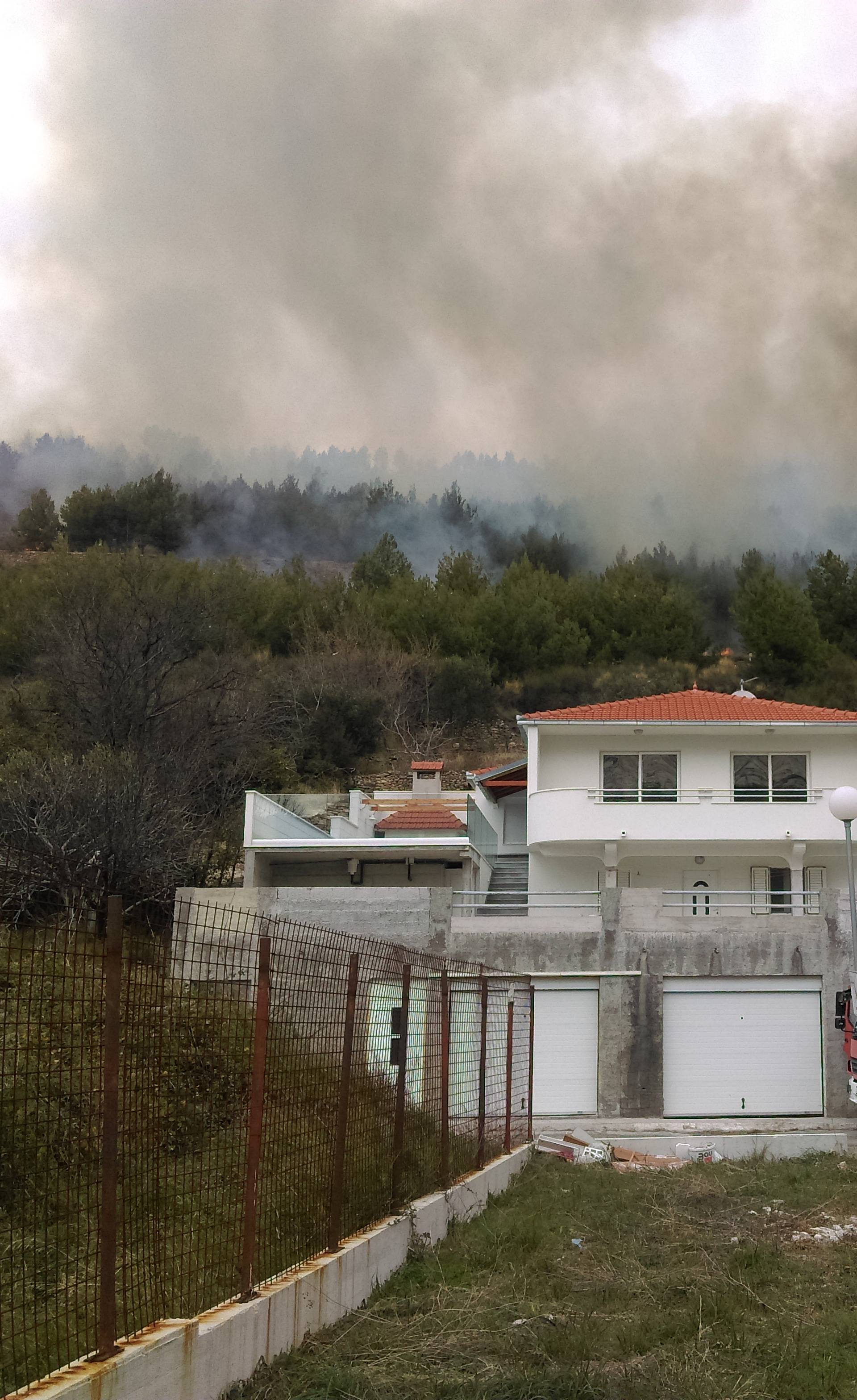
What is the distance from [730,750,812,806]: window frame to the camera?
106ft

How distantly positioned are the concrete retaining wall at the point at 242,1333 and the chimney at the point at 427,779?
3175cm

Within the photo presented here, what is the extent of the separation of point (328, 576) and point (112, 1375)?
218ft

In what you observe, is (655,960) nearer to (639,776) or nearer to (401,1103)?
(639,776)

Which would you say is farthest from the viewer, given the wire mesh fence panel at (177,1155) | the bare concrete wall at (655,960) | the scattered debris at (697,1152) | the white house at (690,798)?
the white house at (690,798)

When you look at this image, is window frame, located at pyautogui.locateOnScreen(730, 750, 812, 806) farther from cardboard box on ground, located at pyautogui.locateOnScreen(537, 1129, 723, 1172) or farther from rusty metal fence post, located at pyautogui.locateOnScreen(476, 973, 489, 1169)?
rusty metal fence post, located at pyautogui.locateOnScreen(476, 973, 489, 1169)

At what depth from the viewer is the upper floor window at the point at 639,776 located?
3275 centimetres

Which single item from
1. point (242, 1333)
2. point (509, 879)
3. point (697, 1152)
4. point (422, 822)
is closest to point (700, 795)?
point (509, 879)

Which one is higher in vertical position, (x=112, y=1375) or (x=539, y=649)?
(x=539, y=649)

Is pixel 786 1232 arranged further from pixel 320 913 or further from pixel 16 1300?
pixel 320 913

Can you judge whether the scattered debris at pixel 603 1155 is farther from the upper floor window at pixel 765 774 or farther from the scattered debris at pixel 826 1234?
the upper floor window at pixel 765 774

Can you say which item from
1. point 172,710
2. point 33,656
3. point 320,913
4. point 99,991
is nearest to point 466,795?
point 172,710

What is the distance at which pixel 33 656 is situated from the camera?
46.8 metres

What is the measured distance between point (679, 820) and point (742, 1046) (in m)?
8.48

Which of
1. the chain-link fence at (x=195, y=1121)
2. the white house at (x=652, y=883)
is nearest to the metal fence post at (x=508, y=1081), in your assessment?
the chain-link fence at (x=195, y=1121)
